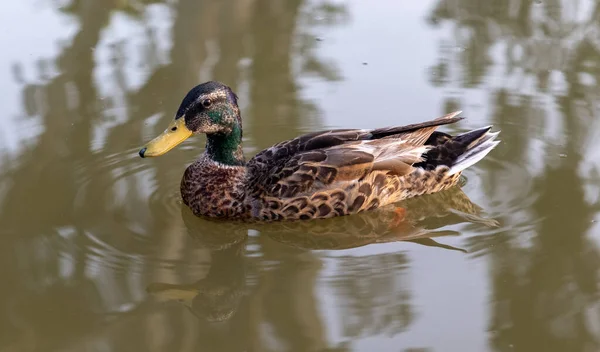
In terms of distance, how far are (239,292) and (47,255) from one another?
4.50 ft

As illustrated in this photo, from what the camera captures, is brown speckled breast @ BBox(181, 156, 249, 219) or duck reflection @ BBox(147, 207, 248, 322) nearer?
duck reflection @ BBox(147, 207, 248, 322)

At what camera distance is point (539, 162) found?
288 inches

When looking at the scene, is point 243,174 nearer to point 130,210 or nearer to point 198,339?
point 130,210

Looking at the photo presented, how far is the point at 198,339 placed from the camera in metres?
5.13

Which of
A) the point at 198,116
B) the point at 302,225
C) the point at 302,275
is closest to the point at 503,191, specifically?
the point at 302,225

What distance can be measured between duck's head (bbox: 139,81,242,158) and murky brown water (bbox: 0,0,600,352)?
0.53m

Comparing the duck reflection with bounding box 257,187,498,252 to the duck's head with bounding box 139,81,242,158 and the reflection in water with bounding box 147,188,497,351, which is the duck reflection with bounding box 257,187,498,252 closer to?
the reflection in water with bounding box 147,188,497,351

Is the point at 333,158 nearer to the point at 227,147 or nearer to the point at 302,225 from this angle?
the point at 302,225

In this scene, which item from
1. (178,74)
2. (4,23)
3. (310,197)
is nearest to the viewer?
(310,197)

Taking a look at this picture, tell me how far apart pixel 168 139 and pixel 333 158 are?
1.20 metres

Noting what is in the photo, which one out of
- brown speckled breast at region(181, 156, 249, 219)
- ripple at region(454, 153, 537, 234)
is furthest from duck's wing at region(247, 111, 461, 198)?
ripple at region(454, 153, 537, 234)

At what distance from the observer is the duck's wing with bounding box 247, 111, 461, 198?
6523mm

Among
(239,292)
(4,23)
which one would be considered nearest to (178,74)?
(4,23)

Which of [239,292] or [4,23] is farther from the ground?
[4,23]
